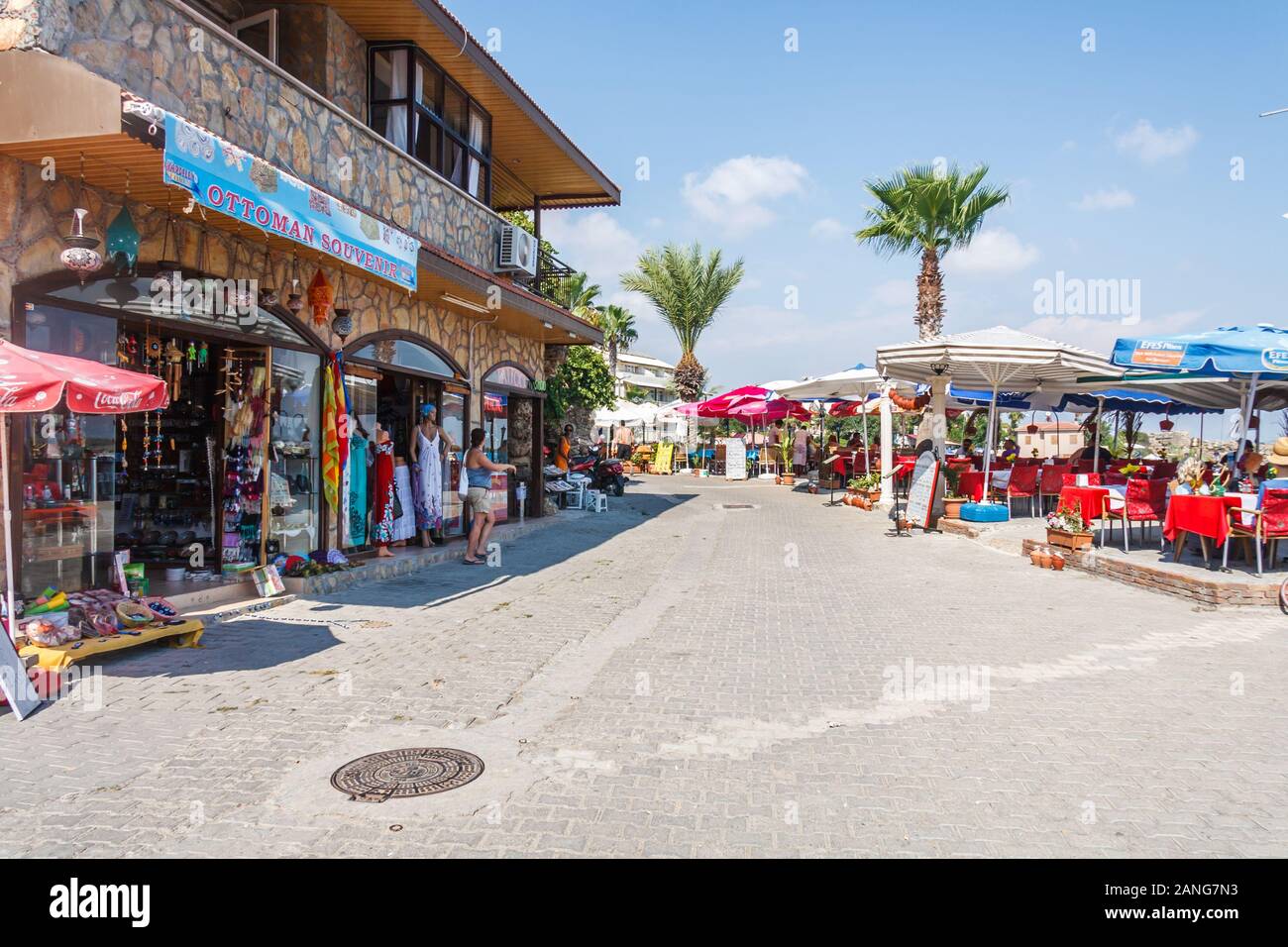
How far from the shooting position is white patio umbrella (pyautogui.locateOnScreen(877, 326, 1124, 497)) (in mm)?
14180

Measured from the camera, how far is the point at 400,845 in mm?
3436

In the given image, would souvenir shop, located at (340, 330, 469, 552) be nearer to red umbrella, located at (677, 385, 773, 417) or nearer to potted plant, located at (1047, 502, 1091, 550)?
potted plant, located at (1047, 502, 1091, 550)

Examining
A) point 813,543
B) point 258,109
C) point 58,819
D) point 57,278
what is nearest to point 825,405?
point 813,543

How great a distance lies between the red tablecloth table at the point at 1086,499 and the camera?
11.7m

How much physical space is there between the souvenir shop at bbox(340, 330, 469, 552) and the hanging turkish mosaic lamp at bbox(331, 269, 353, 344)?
0.31 meters

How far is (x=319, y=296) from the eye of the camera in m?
9.27

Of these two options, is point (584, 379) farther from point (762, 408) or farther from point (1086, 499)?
point (1086, 499)

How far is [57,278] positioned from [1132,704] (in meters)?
8.39

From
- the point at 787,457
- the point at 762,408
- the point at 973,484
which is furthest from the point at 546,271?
the point at 787,457

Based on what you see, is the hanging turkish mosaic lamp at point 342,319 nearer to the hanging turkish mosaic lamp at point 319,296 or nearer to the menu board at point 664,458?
the hanging turkish mosaic lamp at point 319,296

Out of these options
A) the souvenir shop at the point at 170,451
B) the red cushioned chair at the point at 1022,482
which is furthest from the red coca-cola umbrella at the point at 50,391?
the red cushioned chair at the point at 1022,482

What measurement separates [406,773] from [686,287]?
35350 mm

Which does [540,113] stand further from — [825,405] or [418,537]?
[825,405]

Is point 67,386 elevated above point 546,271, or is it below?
below
